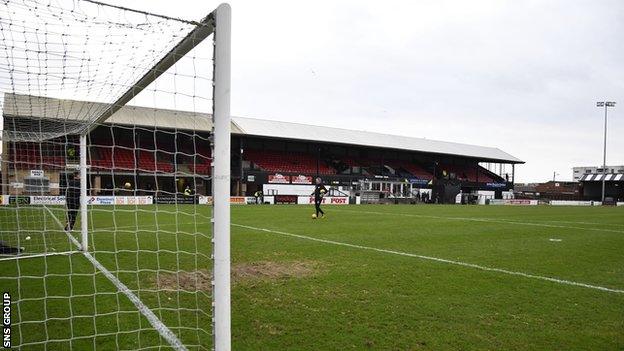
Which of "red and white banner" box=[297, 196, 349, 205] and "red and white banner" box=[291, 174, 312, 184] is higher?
"red and white banner" box=[291, 174, 312, 184]

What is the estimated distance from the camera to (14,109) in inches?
285

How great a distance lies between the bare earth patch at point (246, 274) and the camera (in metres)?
5.72

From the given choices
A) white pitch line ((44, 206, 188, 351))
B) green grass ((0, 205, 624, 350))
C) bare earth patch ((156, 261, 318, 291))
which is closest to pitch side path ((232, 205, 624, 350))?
green grass ((0, 205, 624, 350))

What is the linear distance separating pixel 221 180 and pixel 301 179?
38327mm

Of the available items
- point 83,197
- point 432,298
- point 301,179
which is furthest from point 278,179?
point 432,298

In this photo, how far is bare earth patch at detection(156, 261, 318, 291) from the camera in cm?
572

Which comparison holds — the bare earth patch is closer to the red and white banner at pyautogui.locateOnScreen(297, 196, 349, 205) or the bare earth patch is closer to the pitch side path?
the pitch side path

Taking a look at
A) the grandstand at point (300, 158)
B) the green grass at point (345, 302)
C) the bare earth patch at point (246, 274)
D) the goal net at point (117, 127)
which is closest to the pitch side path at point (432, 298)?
the green grass at point (345, 302)

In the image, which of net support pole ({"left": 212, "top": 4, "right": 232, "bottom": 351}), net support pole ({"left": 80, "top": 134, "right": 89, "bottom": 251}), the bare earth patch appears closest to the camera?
net support pole ({"left": 212, "top": 4, "right": 232, "bottom": 351})

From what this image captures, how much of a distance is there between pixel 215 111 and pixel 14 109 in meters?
5.79

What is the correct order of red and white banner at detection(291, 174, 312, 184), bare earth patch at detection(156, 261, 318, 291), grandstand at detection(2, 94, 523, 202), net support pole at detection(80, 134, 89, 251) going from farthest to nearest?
red and white banner at detection(291, 174, 312, 184), grandstand at detection(2, 94, 523, 202), net support pole at detection(80, 134, 89, 251), bare earth patch at detection(156, 261, 318, 291)

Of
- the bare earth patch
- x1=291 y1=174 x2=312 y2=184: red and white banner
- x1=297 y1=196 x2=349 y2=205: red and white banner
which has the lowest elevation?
x1=297 y1=196 x2=349 y2=205: red and white banner

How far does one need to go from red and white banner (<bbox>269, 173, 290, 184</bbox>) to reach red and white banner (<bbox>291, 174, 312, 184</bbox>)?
2.15 feet

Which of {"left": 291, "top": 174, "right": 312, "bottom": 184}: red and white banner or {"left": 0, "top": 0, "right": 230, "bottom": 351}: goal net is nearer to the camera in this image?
{"left": 0, "top": 0, "right": 230, "bottom": 351}: goal net
